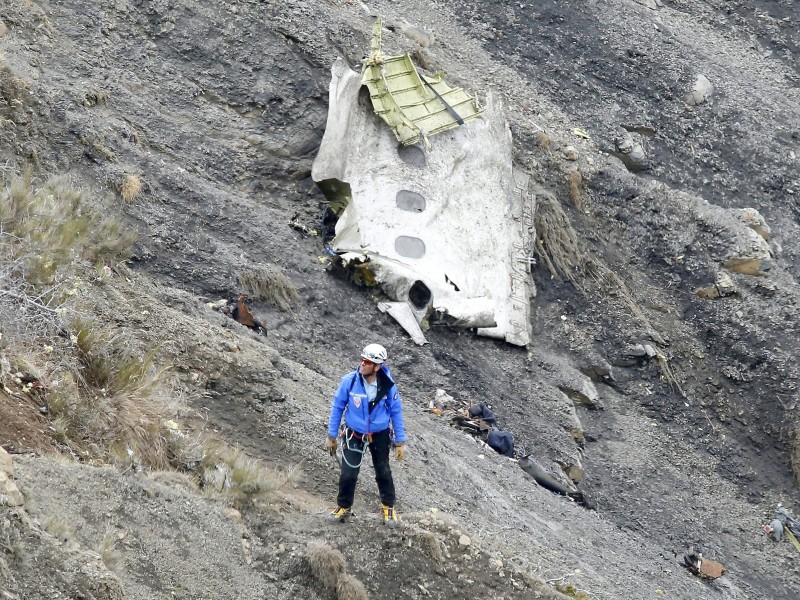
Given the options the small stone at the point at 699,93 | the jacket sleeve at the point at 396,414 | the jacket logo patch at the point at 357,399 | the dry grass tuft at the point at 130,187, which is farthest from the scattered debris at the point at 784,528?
the dry grass tuft at the point at 130,187

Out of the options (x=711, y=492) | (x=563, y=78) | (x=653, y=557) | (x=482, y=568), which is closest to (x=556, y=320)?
(x=711, y=492)

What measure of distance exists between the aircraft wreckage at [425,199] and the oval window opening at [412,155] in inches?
0.7

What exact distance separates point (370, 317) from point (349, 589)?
642 centimetres

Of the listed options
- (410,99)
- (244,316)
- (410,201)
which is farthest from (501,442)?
(410,99)

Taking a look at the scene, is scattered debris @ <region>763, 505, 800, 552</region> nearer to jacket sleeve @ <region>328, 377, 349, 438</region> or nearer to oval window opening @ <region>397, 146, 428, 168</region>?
oval window opening @ <region>397, 146, 428, 168</region>

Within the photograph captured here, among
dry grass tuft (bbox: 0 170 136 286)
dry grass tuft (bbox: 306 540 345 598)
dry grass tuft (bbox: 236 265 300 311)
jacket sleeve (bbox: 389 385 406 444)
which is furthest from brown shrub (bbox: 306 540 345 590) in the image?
dry grass tuft (bbox: 236 265 300 311)

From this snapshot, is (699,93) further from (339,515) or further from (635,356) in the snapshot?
(339,515)

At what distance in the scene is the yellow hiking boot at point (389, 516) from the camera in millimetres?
6758

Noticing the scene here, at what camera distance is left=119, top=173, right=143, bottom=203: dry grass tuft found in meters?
11.0

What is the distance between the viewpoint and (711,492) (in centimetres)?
1305

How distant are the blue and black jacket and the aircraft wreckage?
556 centimetres

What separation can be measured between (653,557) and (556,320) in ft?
15.6

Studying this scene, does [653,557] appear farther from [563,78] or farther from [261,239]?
[563,78]

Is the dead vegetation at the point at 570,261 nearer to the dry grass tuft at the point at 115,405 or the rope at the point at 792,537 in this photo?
the rope at the point at 792,537
